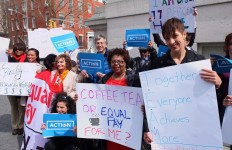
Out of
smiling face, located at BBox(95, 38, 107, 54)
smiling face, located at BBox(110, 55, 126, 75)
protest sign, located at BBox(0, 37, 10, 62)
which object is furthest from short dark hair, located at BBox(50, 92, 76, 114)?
protest sign, located at BBox(0, 37, 10, 62)

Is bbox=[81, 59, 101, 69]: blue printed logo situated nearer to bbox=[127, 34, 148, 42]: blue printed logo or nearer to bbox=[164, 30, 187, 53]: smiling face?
bbox=[127, 34, 148, 42]: blue printed logo

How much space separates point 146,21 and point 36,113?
10.3 metres

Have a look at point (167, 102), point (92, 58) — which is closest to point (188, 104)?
point (167, 102)

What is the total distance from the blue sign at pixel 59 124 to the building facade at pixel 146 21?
807 cm

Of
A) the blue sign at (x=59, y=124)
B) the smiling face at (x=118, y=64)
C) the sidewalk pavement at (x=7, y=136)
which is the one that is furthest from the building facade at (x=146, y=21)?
the blue sign at (x=59, y=124)

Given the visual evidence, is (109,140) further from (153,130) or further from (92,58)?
(92,58)

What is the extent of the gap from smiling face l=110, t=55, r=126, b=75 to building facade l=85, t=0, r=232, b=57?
7887 millimetres

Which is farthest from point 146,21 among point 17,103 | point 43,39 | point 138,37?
point 17,103

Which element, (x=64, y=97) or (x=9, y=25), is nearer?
(x=64, y=97)

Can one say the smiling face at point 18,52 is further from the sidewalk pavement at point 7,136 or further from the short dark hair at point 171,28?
the short dark hair at point 171,28

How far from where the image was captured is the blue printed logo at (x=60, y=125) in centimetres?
322

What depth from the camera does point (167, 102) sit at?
2350mm

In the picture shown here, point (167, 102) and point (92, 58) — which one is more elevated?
point (92, 58)

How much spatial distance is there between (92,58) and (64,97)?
745mm
